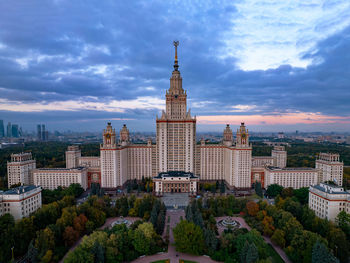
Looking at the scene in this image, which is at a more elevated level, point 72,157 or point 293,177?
point 72,157

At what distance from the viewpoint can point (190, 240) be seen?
35.0 m

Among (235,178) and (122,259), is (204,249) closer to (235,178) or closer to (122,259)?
(122,259)

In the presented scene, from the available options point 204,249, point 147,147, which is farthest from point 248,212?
point 147,147

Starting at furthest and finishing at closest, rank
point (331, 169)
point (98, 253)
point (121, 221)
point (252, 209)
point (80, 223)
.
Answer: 1. point (331, 169)
2. point (252, 209)
3. point (121, 221)
4. point (80, 223)
5. point (98, 253)

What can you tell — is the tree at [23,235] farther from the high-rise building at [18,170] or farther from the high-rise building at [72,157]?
the high-rise building at [72,157]

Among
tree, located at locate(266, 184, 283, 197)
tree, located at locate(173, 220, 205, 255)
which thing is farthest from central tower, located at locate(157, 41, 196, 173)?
tree, located at locate(173, 220, 205, 255)

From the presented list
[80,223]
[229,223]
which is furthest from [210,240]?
[80,223]

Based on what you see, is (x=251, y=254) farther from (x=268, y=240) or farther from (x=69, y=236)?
(x=69, y=236)

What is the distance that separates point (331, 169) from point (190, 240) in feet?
193

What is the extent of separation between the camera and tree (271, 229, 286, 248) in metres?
36.5

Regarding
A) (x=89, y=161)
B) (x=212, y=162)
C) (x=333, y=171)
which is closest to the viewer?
(x=333, y=171)

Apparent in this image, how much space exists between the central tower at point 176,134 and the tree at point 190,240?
39739 millimetres

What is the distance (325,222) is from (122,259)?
35846mm

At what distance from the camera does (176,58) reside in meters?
77.4
